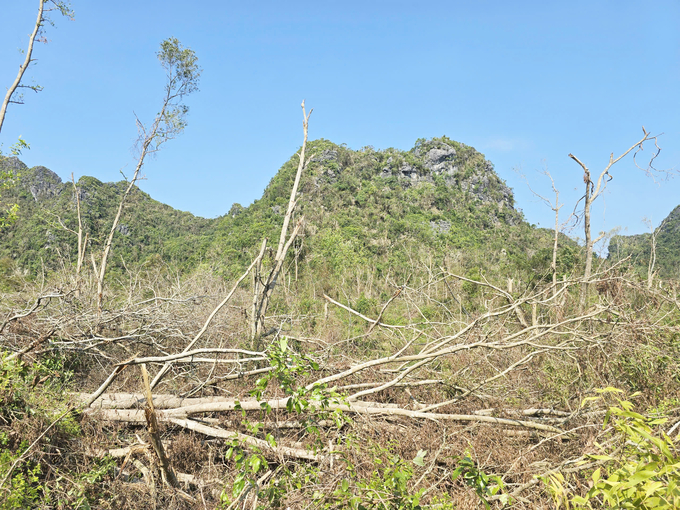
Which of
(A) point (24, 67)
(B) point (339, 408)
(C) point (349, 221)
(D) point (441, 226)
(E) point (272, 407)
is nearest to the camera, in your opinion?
(B) point (339, 408)

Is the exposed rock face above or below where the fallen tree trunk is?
above

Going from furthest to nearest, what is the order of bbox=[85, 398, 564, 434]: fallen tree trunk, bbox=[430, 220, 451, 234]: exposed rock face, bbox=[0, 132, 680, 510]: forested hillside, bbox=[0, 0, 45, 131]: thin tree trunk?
bbox=[430, 220, 451, 234]: exposed rock face
bbox=[0, 0, 45, 131]: thin tree trunk
bbox=[85, 398, 564, 434]: fallen tree trunk
bbox=[0, 132, 680, 510]: forested hillside

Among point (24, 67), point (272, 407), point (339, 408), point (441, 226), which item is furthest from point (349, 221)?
point (339, 408)

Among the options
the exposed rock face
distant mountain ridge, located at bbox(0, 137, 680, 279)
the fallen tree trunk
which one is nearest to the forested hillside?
the fallen tree trunk

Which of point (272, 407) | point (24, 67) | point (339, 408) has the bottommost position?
point (272, 407)

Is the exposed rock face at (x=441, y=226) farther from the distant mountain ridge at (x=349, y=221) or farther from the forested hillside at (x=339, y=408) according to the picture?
the forested hillside at (x=339, y=408)

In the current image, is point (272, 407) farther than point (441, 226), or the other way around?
point (441, 226)

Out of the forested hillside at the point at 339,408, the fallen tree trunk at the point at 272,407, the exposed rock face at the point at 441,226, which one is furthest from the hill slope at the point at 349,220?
the fallen tree trunk at the point at 272,407

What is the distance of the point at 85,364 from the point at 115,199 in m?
39.4

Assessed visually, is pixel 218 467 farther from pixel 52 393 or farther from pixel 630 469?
pixel 630 469

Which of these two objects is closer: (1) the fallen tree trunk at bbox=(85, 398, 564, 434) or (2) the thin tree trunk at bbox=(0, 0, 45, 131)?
(1) the fallen tree trunk at bbox=(85, 398, 564, 434)

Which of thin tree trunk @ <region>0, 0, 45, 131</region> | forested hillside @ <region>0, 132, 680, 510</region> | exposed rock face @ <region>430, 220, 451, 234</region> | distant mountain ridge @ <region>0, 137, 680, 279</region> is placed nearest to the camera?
forested hillside @ <region>0, 132, 680, 510</region>

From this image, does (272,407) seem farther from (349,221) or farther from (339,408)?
(349,221)

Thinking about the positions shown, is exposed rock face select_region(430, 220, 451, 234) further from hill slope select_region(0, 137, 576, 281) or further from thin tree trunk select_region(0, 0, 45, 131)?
thin tree trunk select_region(0, 0, 45, 131)
